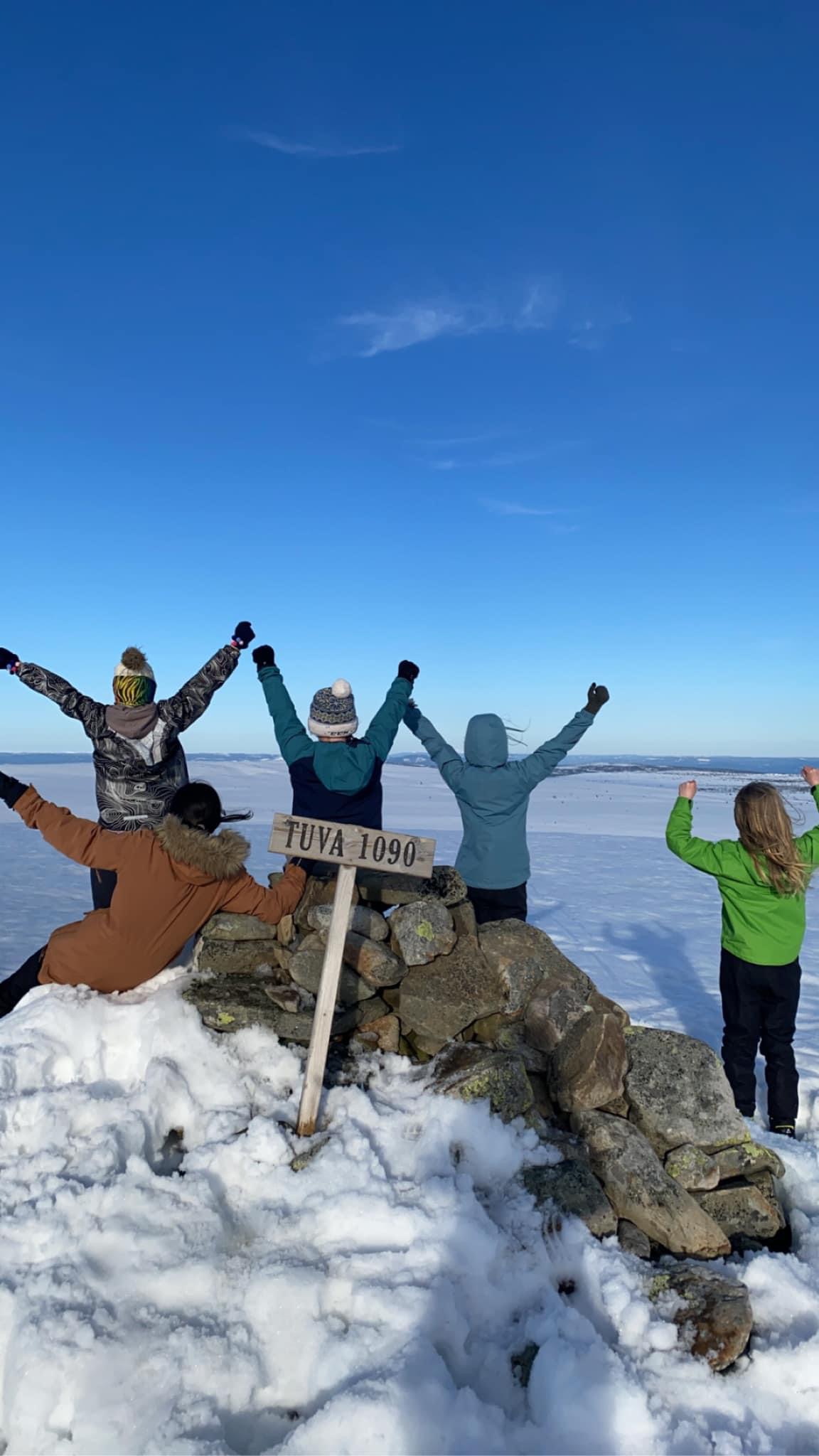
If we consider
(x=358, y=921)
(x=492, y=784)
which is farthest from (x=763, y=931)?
(x=358, y=921)

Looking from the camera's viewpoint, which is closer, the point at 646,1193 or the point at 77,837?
the point at 646,1193

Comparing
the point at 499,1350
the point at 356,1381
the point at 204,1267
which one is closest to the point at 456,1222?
the point at 499,1350

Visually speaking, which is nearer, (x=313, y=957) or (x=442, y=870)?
(x=313, y=957)

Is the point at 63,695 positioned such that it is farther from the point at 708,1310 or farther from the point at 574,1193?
the point at 708,1310

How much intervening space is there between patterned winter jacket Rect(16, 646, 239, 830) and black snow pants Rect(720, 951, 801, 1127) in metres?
3.68

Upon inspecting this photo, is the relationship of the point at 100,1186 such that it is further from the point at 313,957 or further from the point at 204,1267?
the point at 313,957

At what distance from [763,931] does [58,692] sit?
181 inches

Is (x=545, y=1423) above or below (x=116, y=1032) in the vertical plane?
below

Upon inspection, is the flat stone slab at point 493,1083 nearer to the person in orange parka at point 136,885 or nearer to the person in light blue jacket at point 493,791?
the person in light blue jacket at point 493,791

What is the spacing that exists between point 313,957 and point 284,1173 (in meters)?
1.35

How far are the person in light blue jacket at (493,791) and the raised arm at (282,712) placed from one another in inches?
33.6

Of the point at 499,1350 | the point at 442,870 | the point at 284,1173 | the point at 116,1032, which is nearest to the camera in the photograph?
the point at 499,1350

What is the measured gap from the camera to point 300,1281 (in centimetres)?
292

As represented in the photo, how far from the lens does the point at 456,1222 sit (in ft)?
10.5
